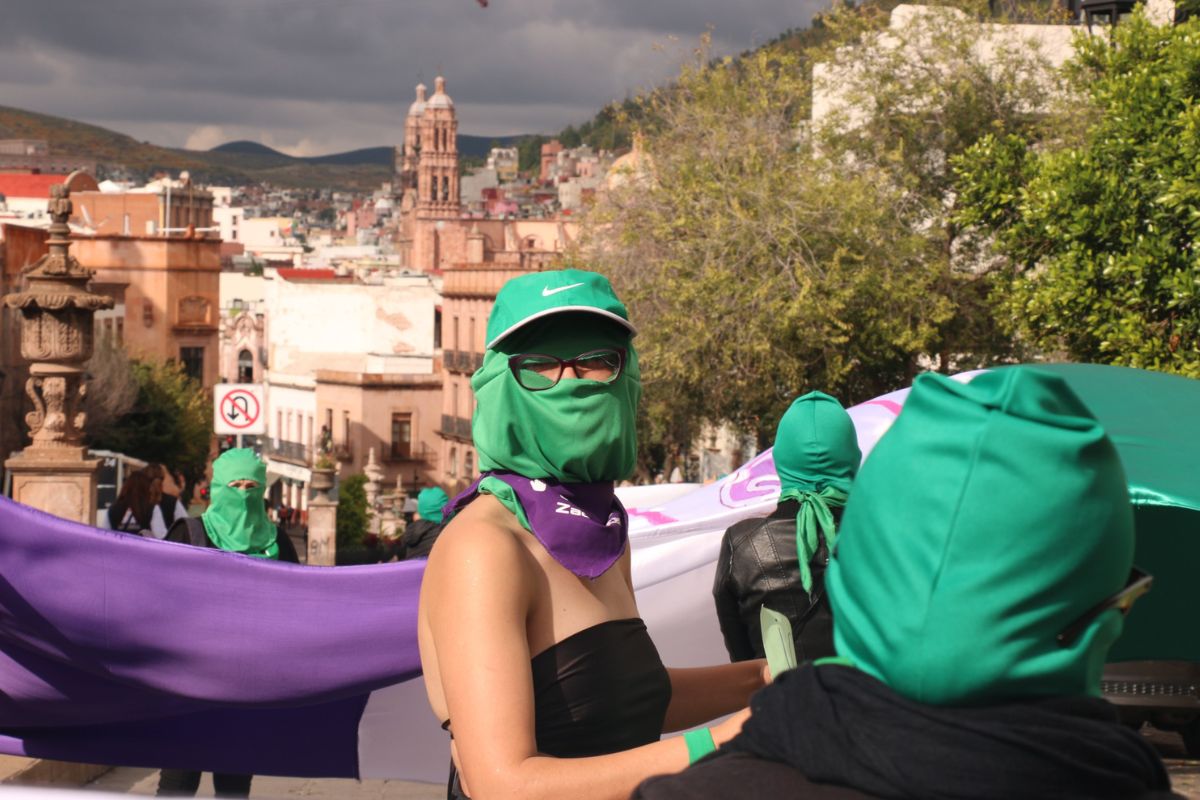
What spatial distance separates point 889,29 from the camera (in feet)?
93.2

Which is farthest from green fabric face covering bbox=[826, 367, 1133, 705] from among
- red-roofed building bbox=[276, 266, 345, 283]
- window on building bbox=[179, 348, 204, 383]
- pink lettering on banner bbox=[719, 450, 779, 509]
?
red-roofed building bbox=[276, 266, 345, 283]

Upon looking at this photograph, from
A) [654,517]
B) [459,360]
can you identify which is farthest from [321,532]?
[459,360]

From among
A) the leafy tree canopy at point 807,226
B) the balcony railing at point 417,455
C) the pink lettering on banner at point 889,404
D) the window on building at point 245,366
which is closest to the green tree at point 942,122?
the leafy tree canopy at point 807,226

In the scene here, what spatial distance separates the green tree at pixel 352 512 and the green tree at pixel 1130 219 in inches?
1336

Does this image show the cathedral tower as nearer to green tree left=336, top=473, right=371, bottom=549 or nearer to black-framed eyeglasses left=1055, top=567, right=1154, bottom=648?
green tree left=336, top=473, right=371, bottom=549

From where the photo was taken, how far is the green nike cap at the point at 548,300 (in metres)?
2.95

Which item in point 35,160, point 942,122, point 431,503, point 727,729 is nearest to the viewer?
point 727,729

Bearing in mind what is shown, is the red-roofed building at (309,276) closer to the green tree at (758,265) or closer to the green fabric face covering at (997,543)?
the green tree at (758,265)

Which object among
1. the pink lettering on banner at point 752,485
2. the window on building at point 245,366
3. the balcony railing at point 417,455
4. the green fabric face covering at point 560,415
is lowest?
the balcony railing at point 417,455

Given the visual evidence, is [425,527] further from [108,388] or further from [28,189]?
[28,189]

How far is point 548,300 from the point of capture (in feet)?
9.71

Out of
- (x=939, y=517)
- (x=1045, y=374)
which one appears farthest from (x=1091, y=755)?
(x=1045, y=374)

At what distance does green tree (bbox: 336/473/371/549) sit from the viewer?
5112 centimetres

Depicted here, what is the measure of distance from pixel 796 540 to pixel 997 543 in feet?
9.85
